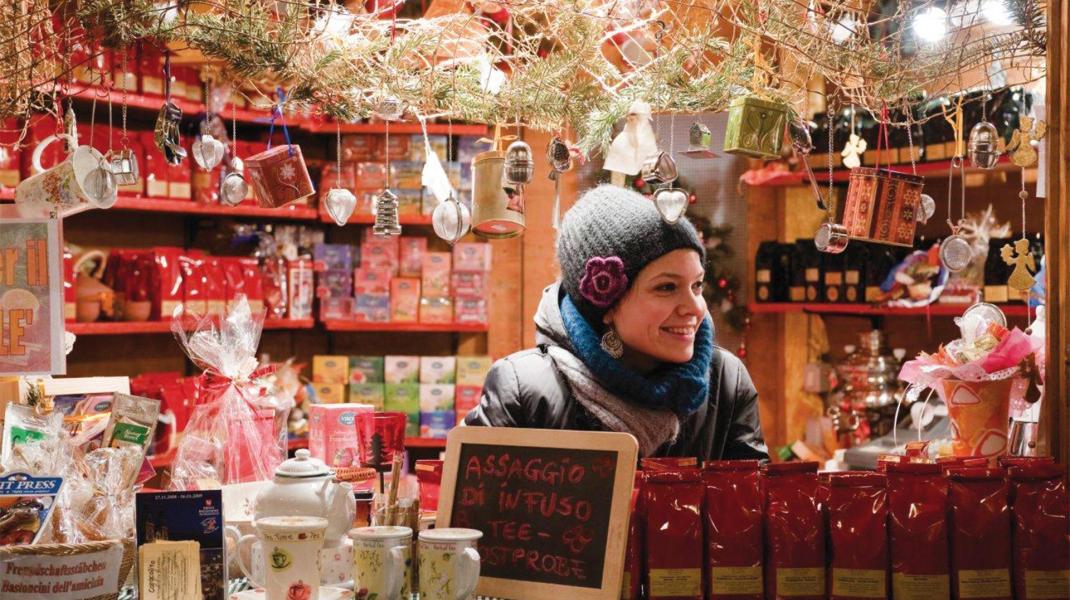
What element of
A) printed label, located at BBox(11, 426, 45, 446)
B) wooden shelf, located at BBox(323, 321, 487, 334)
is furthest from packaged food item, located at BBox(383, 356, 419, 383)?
printed label, located at BBox(11, 426, 45, 446)

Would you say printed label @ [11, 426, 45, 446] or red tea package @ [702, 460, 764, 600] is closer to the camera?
red tea package @ [702, 460, 764, 600]

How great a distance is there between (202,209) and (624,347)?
255cm

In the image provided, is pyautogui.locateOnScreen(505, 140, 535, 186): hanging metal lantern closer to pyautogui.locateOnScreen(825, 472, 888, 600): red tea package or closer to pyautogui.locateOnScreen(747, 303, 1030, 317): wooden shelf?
pyautogui.locateOnScreen(825, 472, 888, 600): red tea package

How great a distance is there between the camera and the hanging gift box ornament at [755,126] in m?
1.69

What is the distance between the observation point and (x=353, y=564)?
5.11 feet

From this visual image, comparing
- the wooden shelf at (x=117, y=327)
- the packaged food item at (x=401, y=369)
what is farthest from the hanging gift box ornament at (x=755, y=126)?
the packaged food item at (x=401, y=369)

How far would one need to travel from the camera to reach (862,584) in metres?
1.47

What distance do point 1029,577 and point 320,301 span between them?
3.60 metres

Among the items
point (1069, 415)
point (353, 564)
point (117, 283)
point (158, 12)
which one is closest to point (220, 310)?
point (117, 283)

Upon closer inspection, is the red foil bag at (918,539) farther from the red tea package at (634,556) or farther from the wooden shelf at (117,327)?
the wooden shelf at (117,327)

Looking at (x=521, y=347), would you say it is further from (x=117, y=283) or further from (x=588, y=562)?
(x=588, y=562)

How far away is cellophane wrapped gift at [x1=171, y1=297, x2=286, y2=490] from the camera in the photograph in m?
2.23

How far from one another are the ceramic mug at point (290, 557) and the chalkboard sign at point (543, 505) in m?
0.24

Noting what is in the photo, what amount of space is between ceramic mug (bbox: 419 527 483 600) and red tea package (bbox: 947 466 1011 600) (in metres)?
0.68
